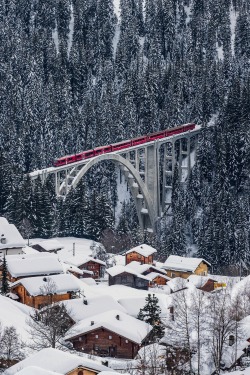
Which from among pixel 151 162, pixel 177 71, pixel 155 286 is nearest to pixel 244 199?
pixel 151 162

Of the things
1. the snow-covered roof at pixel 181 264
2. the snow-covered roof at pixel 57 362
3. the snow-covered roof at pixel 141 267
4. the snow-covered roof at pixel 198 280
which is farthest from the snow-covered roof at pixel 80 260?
the snow-covered roof at pixel 57 362

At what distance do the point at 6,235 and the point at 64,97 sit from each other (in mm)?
70567

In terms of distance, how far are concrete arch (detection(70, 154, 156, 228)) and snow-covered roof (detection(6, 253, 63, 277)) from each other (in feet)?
113

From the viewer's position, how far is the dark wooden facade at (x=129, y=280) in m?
73.4

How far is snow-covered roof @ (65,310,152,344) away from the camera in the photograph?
160 ft

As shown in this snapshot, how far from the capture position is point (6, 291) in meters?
60.7

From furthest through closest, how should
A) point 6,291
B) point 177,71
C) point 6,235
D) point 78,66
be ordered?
point 78,66 → point 177,71 → point 6,235 → point 6,291

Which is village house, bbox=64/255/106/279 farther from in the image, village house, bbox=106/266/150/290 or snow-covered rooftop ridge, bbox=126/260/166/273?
village house, bbox=106/266/150/290

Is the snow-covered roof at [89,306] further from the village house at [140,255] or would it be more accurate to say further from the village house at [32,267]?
the village house at [140,255]

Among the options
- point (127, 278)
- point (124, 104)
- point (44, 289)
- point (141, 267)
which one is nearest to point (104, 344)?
point (44, 289)

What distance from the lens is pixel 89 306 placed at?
55156mm

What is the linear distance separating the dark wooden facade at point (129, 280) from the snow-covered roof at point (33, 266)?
9.58 meters

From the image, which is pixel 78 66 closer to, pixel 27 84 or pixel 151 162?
pixel 27 84

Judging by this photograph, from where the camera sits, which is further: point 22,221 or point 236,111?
point 236,111
